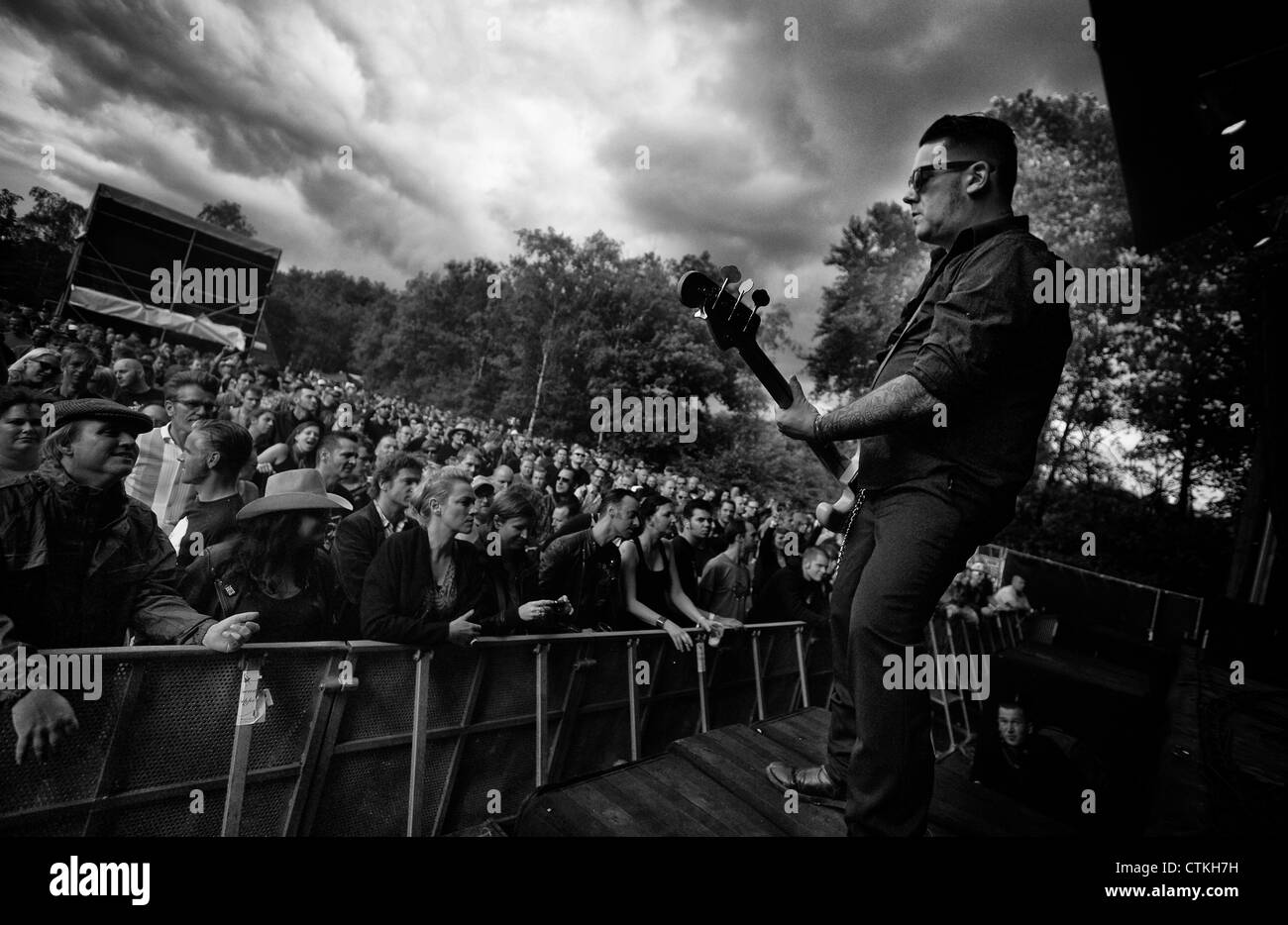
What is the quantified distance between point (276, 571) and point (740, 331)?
2651 mm

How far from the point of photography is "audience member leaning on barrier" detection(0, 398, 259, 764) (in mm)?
2080

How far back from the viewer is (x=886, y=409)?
1715 millimetres

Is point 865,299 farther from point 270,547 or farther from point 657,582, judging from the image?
point 270,547

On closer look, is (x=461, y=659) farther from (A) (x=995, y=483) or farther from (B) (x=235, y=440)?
(A) (x=995, y=483)

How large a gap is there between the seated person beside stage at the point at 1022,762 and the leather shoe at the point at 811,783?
10.3ft

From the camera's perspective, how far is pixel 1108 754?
4.12 metres

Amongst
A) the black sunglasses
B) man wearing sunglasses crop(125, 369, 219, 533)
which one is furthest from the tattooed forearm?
man wearing sunglasses crop(125, 369, 219, 533)

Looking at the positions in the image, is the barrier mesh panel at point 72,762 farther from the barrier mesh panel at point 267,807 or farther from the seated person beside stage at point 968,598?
the seated person beside stage at point 968,598

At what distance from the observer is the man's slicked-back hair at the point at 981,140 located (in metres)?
1.95

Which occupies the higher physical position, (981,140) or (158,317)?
(158,317)

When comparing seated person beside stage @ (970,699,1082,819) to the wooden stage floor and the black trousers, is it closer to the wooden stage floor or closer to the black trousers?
the wooden stage floor

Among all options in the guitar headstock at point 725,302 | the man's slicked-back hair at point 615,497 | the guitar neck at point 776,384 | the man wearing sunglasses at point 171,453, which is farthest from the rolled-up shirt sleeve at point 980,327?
the man wearing sunglasses at point 171,453

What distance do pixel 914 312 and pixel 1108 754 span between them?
4.12 meters

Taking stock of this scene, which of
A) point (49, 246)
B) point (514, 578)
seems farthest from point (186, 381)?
point (49, 246)
